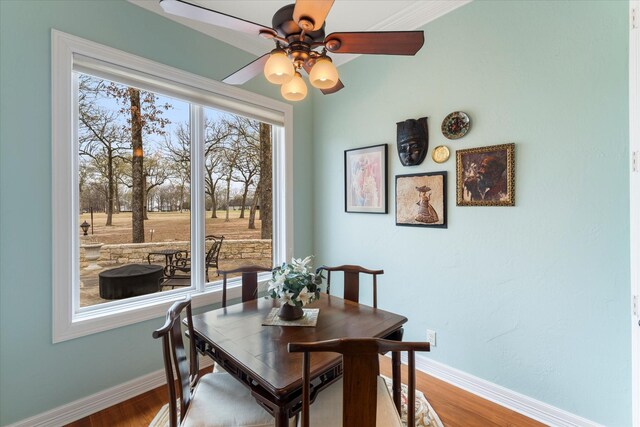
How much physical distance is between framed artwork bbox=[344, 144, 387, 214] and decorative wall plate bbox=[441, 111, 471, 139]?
0.58 meters

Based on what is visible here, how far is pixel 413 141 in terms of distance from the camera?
2482 millimetres

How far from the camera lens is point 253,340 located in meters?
Result: 1.50

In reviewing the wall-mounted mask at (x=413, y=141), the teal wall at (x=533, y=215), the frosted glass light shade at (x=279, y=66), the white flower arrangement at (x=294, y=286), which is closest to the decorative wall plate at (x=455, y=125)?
the teal wall at (x=533, y=215)

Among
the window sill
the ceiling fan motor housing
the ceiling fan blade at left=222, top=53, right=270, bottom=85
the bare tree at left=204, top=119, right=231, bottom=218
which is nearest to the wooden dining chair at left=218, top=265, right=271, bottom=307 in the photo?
the window sill

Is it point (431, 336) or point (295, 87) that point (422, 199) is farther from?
point (295, 87)

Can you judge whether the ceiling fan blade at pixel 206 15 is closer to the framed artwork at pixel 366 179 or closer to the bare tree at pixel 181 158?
the bare tree at pixel 181 158

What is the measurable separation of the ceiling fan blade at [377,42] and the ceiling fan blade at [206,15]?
0.31 m

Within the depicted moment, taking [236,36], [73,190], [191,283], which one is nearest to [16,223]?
[73,190]

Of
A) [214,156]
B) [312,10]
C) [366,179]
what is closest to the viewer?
[312,10]

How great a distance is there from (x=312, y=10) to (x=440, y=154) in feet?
5.17

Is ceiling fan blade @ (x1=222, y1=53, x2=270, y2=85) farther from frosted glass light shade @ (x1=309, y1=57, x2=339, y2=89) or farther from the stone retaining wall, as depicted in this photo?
the stone retaining wall

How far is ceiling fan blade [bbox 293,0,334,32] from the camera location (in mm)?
1141

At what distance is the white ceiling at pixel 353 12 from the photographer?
→ 7.57ft

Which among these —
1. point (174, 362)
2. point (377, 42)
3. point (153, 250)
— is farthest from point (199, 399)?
point (377, 42)
